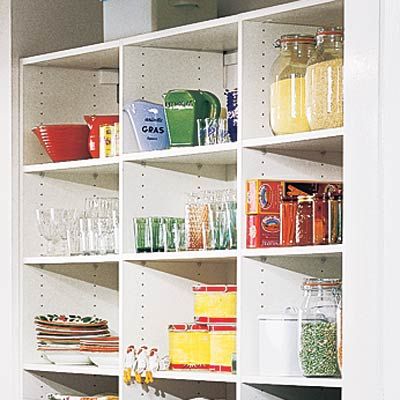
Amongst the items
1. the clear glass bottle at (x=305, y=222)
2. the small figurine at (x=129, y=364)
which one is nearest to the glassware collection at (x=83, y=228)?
the small figurine at (x=129, y=364)

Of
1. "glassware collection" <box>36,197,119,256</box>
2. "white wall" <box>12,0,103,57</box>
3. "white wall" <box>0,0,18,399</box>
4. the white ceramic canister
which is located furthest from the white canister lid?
"white wall" <box>12,0,103,57</box>

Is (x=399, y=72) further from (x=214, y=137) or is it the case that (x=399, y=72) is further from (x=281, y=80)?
(x=214, y=137)

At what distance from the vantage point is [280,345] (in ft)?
9.10

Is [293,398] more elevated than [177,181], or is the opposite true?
[177,181]

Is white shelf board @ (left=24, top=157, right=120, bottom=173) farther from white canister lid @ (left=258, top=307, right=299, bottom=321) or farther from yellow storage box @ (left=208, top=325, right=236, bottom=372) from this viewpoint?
white canister lid @ (left=258, top=307, right=299, bottom=321)

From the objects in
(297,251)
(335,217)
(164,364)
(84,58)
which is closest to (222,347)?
(164,364)

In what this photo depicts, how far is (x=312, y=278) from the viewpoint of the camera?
288cm

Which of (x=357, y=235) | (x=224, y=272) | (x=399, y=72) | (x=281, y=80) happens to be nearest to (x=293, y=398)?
(x=224, y=272)

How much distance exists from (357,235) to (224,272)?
1495 millimetres

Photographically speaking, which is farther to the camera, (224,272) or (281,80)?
(224,272)

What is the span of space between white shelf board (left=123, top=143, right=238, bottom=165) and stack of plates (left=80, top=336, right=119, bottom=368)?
60 centimetres

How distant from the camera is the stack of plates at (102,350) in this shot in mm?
3309

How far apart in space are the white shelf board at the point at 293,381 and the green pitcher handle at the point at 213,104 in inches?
31.2

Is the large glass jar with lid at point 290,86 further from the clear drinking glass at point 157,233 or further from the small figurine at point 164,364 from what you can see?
the small figurine at point 164,364
